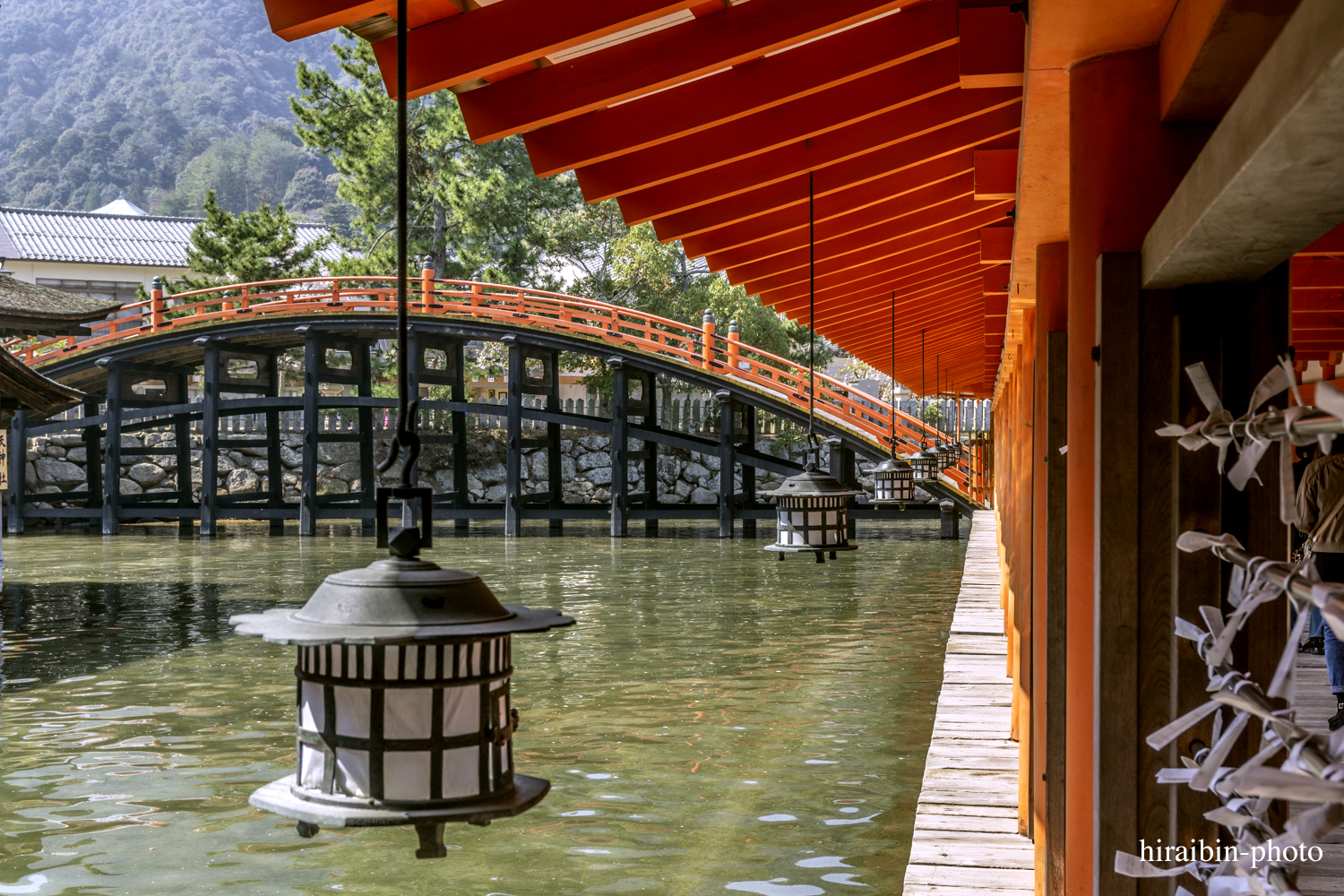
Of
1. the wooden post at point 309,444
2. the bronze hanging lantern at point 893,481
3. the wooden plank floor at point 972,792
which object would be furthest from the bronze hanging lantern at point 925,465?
the wooden post at point 309,444

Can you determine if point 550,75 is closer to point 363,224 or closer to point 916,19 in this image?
point 916,19

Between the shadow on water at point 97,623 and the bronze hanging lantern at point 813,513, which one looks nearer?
the bronze hanging lantern at point 813,513

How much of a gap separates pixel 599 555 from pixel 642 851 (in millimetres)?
13899

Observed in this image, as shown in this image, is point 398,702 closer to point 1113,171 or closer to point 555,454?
point 1113,171

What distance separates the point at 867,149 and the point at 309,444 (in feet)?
66.9

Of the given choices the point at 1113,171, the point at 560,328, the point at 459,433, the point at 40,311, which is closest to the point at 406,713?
the point at 1113,171

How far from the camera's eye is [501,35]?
2.62 m

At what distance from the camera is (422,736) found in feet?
6.39

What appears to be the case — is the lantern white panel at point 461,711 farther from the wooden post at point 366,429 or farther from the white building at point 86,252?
the white building at point 86,252

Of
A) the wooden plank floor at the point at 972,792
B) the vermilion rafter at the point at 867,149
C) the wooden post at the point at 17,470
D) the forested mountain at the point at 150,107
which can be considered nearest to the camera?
the wooden plank floor at the point at 972,792

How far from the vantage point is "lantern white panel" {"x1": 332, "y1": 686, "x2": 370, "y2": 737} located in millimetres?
1951

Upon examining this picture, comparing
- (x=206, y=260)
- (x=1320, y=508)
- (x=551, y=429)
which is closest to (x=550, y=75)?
(x=1320, y=508)

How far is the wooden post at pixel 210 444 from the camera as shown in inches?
918

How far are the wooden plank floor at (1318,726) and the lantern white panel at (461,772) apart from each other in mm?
1192
